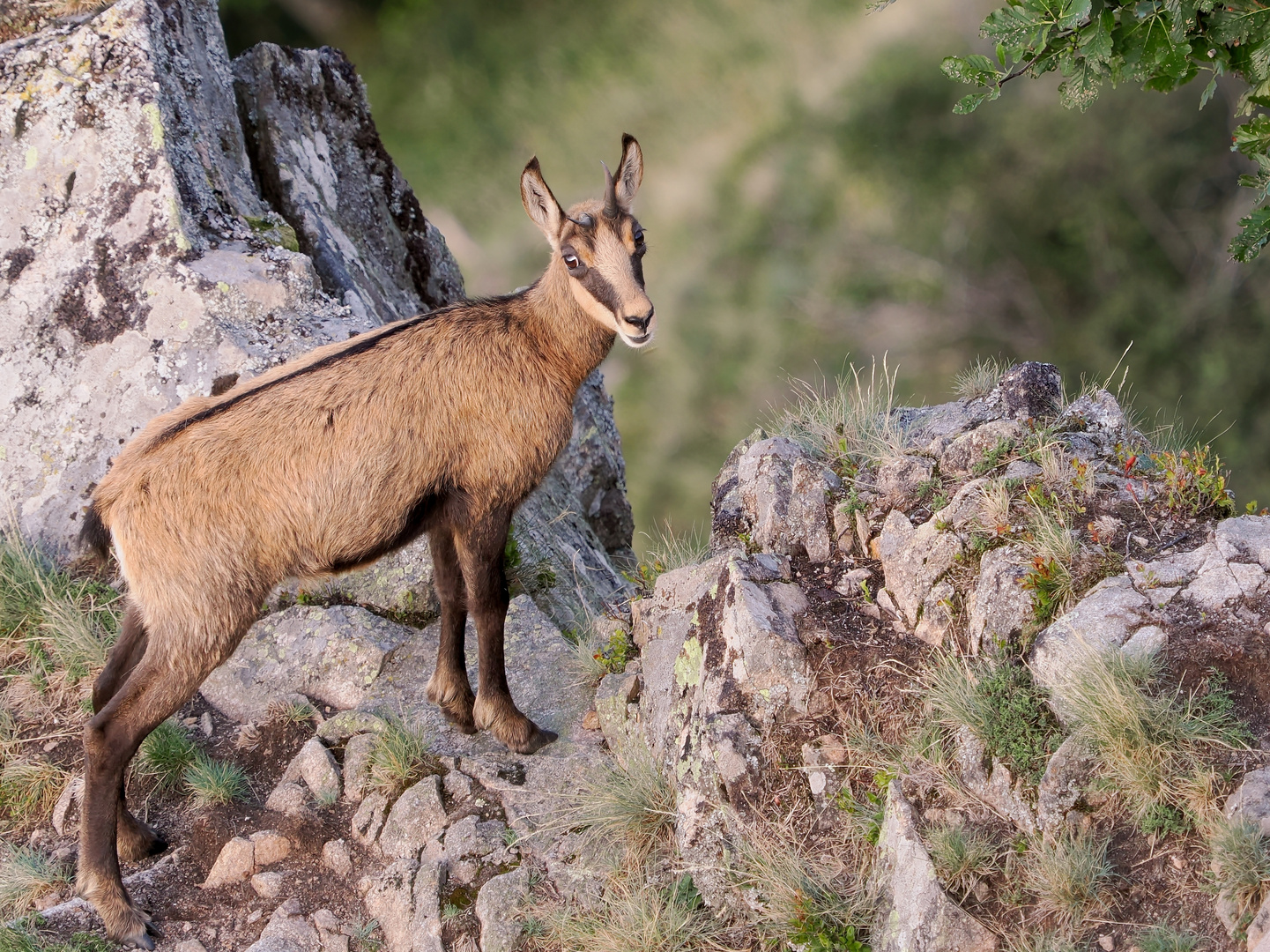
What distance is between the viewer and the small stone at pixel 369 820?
5387 mm

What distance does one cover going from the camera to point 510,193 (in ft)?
88.4

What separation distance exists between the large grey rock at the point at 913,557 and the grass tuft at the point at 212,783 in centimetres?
345

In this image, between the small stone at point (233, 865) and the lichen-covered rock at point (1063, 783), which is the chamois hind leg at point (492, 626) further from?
the lichen-covered rock at point (1063, 783)

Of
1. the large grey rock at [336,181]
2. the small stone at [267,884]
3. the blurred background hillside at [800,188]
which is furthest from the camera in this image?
the blurred background hillside at [800,188]

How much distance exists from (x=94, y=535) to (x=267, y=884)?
1.87 meters

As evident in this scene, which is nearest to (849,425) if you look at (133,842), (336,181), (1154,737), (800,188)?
(1154,737)

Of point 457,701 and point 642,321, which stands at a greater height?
point 642,321

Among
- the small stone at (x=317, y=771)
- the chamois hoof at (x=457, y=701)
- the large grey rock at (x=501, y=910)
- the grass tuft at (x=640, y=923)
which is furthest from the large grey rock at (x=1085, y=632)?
the small stone at (x=317, y=771)

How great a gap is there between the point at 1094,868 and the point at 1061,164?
82.5ft

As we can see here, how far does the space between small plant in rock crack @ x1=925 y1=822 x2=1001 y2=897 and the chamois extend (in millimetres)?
2328

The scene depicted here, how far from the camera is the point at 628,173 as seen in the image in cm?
634

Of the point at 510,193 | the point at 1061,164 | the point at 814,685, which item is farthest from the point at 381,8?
the point at 814,685

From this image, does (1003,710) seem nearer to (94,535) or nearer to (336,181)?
(94,535)

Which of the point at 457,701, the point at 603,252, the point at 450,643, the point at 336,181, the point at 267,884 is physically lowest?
the point at 267,884
